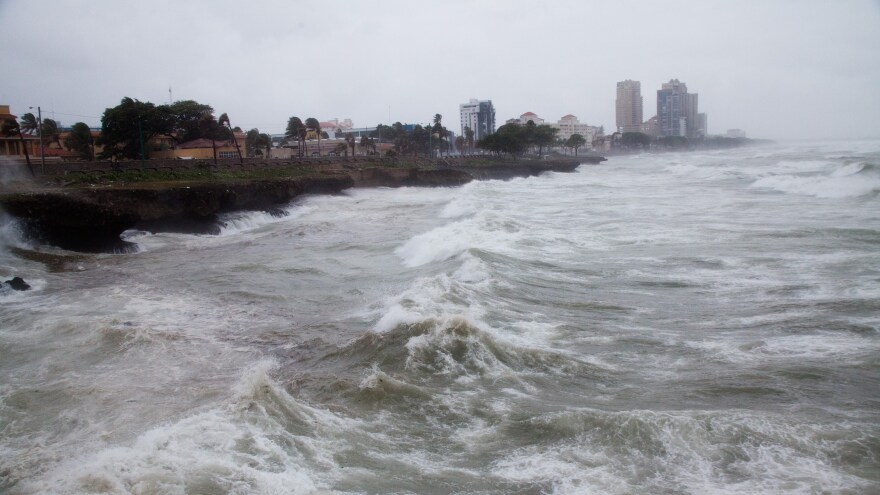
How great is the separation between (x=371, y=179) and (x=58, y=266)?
34600 millimetres

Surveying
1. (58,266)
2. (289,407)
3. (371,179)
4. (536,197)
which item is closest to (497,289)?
(289,407)

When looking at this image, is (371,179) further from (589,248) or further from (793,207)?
(589,248)

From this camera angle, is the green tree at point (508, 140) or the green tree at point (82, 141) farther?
the green tree at point (508, 140)

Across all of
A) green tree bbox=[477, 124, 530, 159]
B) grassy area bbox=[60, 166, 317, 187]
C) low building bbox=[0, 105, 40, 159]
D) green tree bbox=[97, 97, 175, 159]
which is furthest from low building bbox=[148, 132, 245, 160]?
green tree bbox=[477, 124, 530, 159]

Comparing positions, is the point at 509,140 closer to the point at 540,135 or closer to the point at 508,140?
the point at 508,140

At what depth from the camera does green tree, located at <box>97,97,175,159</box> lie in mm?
41656

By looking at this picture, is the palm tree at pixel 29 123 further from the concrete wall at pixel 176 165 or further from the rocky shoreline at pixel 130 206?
the rocky shoreline at pixel 130 206

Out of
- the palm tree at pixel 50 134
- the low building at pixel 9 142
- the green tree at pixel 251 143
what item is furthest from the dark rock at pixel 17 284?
the green tree at pixel 251 143

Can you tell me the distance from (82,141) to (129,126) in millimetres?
10554

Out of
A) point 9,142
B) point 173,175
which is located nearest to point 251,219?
point 173,175

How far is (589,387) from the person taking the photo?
777 centimetres

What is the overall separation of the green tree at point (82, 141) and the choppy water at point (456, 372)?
37.5m

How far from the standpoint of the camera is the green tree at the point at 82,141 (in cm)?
4959

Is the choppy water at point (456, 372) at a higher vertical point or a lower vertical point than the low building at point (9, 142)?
lower
